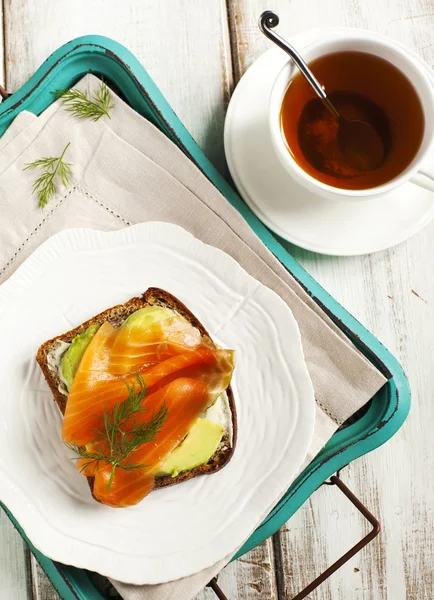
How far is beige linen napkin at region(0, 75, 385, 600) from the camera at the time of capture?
147 cm

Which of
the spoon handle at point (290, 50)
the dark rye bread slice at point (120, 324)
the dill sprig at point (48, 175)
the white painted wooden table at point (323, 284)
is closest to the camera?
the spoon handle at point (290, 50)

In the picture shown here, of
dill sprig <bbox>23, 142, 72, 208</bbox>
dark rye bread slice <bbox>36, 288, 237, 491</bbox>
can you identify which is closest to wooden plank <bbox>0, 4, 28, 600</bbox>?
dark rye bread slice <bbox>36, 288, 237, 491</bbox>

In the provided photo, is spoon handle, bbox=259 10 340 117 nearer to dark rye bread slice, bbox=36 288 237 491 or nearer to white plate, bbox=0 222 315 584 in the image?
white plate, bbox=0 222 315 584

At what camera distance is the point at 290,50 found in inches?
52.0

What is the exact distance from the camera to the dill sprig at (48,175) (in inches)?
59.0

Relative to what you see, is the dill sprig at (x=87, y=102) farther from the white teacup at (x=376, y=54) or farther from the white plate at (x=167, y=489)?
the white teacup at (x=376, y=54)

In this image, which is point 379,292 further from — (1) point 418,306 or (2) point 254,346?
(2) point 254,346

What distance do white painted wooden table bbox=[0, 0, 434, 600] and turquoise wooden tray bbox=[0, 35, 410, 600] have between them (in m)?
0.12

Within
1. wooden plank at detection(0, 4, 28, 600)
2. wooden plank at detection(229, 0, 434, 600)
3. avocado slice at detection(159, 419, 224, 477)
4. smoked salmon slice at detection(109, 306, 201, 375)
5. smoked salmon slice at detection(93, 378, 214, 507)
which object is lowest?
wooden plank at detection(229, 0, 434, 600)

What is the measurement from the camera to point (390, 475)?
5.30 feet

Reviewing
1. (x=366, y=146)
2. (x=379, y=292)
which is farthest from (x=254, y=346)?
(x=366, y=146)

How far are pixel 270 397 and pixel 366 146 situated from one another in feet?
2.08

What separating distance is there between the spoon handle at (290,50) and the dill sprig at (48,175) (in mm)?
557

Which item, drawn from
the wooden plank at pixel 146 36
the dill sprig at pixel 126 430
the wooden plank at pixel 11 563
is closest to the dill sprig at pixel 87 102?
the wooden plank at pixel 146 36
